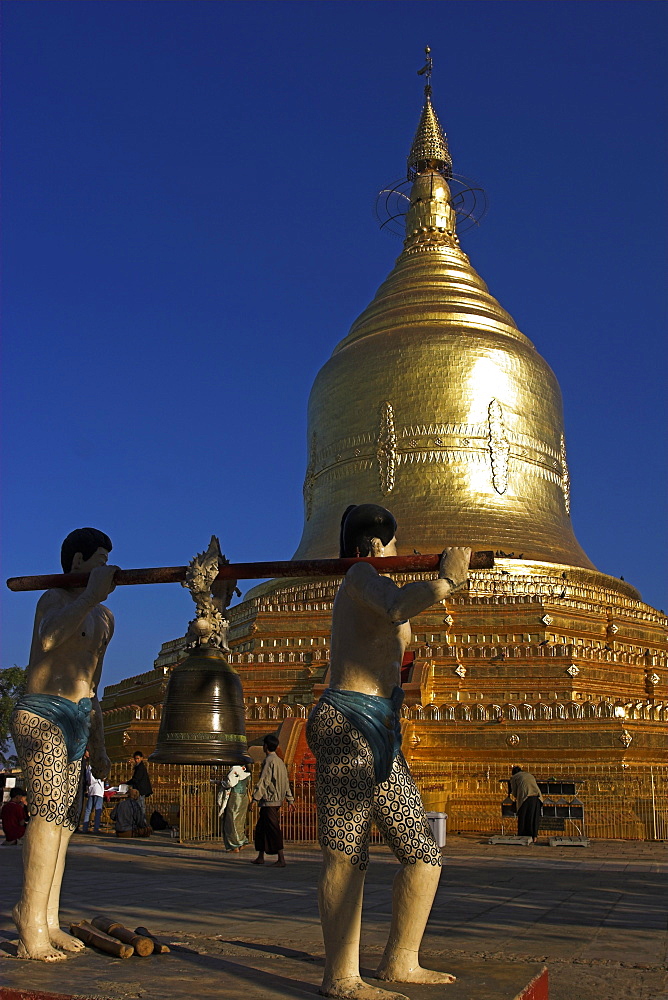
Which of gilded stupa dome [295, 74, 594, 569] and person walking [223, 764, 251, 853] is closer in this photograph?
person walking [223, 764, 251, 853]

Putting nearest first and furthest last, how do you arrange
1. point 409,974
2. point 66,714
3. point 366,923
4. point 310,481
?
point 409,974
point 66,714
point 366,923
point 310,481

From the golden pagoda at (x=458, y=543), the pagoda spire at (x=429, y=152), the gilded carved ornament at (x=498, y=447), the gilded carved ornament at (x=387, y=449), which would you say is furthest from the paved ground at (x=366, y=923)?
the pagoda spire at (x=429, y=152)

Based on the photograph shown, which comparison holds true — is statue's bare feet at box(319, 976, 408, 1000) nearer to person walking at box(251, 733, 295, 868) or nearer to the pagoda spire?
person walking at box(251, 733, 295, 868)

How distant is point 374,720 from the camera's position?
4145mm

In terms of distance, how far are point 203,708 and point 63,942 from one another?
51.4 inches

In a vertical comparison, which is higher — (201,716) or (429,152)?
(429,152)

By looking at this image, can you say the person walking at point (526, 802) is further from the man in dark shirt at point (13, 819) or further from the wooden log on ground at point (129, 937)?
the wooden log on ground at point (129, 937)

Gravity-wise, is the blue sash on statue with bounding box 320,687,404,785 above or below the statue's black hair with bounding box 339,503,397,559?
below

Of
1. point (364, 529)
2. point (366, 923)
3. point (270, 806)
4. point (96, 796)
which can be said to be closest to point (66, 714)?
point (364, 529)

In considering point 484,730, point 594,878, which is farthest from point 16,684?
point 594,878

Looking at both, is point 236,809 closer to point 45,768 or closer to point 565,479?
point 45,768

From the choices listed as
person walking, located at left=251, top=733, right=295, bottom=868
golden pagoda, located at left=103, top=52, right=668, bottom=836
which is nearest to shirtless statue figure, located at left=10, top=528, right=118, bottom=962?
person walking, located at left=251, top=733, right=295, bottom=868

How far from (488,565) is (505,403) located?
2087 cm

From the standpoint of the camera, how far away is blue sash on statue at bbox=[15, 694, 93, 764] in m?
4.74
